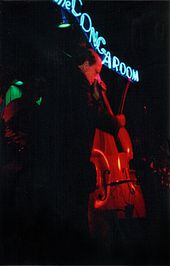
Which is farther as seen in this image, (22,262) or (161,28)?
(161,28)

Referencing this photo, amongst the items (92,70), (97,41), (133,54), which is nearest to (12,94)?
(92,70)

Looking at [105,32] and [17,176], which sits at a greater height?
[105,32]

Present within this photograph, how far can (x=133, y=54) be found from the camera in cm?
646

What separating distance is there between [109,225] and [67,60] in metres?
2.50

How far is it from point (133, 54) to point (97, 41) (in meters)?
0.59

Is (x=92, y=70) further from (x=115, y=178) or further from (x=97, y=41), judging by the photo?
(x=115, y=178)

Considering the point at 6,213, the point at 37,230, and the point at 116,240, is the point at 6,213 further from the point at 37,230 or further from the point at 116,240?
the point at 116,240

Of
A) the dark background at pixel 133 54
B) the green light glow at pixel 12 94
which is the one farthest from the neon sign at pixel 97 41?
the green light glow at pixel 12 94

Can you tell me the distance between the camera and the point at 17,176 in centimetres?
607

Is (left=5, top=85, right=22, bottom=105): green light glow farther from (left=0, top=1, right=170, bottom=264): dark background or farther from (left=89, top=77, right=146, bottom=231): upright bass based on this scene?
(left=89, top=77, right=146, bottom=231): upright bass

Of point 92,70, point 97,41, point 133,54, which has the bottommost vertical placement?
point 92,70

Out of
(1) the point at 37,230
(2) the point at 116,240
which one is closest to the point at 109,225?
(2) the point at 116,240

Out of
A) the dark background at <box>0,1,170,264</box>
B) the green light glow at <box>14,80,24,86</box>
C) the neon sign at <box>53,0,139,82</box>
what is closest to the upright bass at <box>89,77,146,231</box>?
the dark background at <box>0,1,170,264</box>

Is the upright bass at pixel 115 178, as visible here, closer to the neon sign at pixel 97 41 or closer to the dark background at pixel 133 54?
the dark background at pixel 133 54
